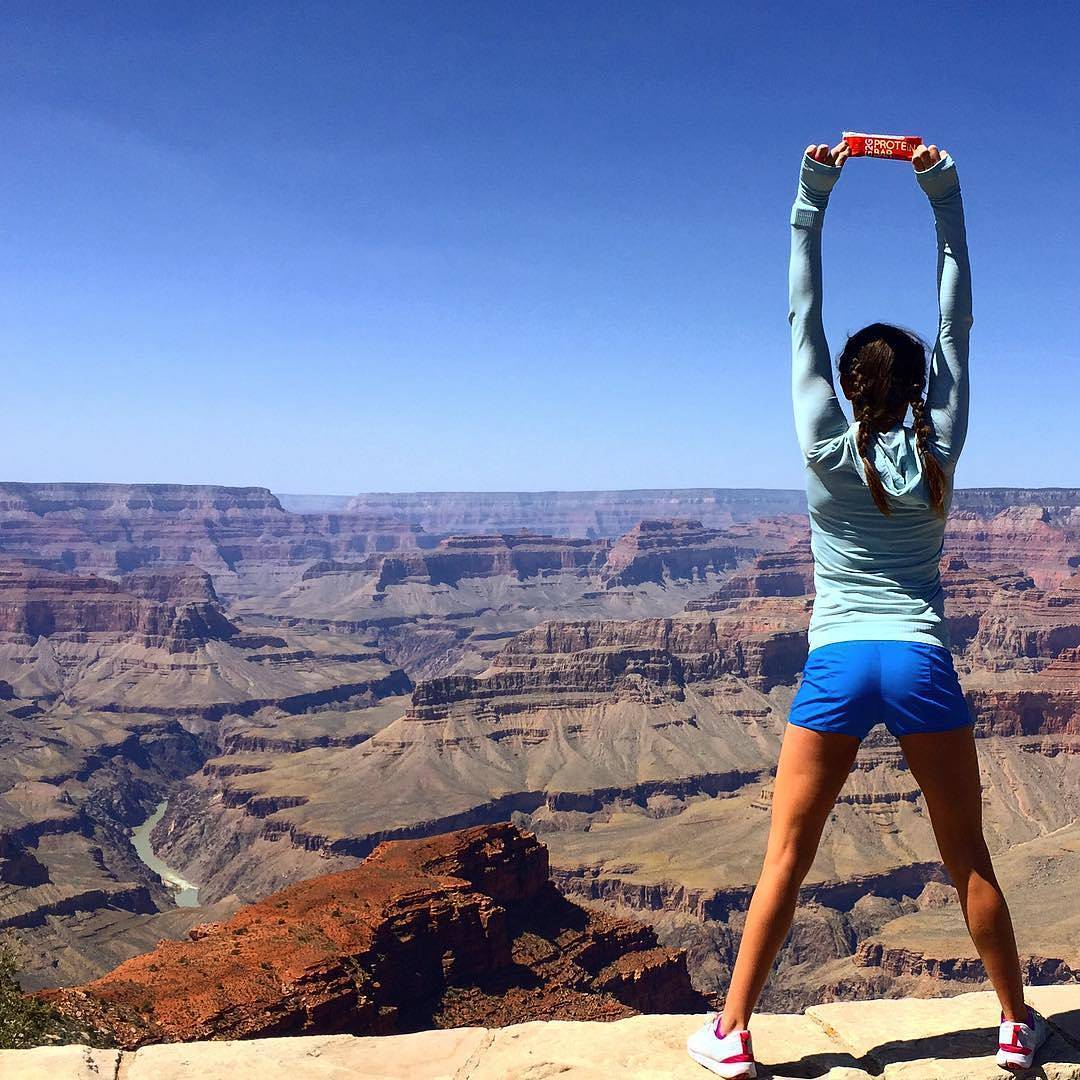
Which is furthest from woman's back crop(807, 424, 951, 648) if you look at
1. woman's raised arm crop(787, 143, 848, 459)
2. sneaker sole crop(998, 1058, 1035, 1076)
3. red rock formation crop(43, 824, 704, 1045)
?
red rock formation crop(43, 824, 704, 1045)

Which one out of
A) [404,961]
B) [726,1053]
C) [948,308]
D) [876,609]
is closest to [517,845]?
[404,961]

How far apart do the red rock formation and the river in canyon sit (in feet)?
256

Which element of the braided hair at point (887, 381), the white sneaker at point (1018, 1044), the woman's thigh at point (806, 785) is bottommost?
the white sneaker at point (1018, 1044)

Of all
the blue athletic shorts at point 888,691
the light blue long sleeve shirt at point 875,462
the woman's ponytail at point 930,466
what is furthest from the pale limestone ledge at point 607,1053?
the woman's ponytail at point 930,466

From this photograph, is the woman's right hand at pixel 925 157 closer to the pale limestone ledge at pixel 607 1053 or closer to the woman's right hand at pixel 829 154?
the woman's right hand at pixel 829 154

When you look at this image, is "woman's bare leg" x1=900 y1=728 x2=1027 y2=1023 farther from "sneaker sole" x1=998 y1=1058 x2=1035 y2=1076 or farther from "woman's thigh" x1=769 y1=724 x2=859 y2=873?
"woman's thigh" x1=769 y1=724 x2=859 y2=873

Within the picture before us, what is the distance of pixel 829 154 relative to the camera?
657 cm

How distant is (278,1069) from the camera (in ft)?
21.5

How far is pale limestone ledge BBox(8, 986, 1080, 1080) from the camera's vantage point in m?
6.33

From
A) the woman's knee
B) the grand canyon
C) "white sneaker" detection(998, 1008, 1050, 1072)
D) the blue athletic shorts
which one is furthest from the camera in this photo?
the grand canyon

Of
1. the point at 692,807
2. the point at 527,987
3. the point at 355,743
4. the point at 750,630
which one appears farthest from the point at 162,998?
the point at 750,630

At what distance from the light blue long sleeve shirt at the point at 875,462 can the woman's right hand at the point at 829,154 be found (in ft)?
0.12

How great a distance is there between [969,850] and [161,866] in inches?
5688

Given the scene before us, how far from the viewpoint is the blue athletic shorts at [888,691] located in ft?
20.1
